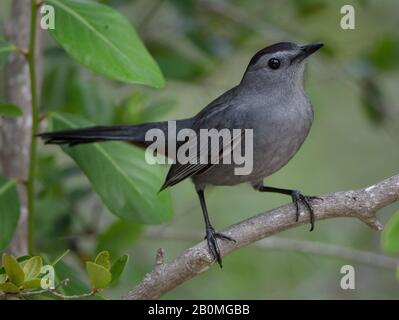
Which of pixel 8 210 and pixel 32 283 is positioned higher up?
pixel 8 210

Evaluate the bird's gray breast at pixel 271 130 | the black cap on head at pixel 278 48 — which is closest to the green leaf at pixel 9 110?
the bird's gray breast at pixel 271 130

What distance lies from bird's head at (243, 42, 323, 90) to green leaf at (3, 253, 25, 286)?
1.91 m

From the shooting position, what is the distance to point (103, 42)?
3.14 metres

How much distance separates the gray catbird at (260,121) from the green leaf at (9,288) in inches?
46.1

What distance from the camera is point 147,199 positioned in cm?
342

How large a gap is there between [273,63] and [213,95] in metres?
2.80

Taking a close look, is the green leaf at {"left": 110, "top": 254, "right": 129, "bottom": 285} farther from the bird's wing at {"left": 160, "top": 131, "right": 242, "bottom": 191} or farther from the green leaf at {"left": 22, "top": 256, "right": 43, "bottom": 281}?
the bird's wing at {"left": 160, "top": 131, "right": 242, "bottom": 191}

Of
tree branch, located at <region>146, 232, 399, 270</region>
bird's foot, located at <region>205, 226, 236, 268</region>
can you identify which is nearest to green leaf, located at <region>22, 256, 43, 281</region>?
bird's foot, located at <region>205, 226, 236, 268</region>

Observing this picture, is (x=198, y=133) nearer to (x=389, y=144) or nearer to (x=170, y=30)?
(x=170, y=30)

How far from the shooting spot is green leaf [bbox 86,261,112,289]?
8.25 ft

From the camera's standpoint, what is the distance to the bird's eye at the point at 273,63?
3.97 meters

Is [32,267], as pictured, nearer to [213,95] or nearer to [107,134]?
[107,134]

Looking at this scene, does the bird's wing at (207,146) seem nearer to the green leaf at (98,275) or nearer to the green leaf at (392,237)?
the green leaf at (98,275)

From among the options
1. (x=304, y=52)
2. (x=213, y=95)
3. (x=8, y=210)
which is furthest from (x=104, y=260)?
(x=213, y=95)
